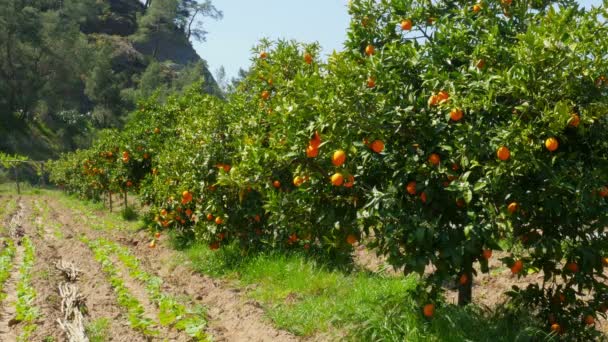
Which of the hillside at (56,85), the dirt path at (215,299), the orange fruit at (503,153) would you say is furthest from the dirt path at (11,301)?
the hillside at (56,85)

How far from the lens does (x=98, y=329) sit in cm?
550

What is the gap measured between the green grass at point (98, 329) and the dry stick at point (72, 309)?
0.31 feet

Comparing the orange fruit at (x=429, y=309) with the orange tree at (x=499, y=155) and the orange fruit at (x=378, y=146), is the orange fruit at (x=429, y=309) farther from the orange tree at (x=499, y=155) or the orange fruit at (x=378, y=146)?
Result: the orange fruit at (x=378, y=146)

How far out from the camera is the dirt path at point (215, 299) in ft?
16.1

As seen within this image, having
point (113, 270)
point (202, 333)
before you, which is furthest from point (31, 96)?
point (202, 333)

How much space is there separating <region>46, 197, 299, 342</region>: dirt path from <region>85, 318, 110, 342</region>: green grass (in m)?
1.06

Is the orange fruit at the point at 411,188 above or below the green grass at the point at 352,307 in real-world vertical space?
above

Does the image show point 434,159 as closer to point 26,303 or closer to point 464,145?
point 464,145

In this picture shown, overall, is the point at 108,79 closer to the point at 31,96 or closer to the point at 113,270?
the point at 31,96

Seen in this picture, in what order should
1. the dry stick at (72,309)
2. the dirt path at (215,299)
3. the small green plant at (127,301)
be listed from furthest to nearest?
the small green plant at (127,301) → the dry stick at (72,309) → the dirt path at (215,299)

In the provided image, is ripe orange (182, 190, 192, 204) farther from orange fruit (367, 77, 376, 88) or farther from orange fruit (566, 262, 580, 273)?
orange fruit (566, 262, 580, 273)

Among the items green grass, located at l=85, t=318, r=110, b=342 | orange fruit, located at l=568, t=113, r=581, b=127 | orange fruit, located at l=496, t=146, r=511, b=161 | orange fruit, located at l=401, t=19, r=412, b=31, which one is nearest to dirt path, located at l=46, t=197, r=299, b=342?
green grass, located at l=85, t=318, r=110, b=342

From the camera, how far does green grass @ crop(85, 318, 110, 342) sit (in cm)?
526

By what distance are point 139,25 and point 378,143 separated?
75.7 metres
